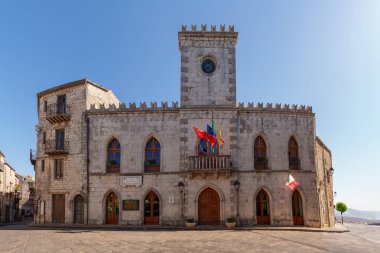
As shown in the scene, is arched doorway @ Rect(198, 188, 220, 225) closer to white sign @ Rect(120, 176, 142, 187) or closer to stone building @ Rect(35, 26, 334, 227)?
stone building @ Rect(35, 26, 334, 227)

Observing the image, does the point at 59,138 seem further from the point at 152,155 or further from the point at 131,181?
the point at 152,155

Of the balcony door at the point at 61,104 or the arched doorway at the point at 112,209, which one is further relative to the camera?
the balcony door at the point at 61,104

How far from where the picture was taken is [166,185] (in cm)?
2394

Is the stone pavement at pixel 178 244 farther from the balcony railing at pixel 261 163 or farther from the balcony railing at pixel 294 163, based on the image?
the balcony railing at pixel 294 163

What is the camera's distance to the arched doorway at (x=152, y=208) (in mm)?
23844

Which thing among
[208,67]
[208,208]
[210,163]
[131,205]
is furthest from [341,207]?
[131,205]

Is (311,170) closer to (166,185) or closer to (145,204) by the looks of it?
(166,185)

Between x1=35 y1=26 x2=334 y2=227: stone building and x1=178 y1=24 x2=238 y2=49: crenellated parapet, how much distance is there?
0.07 m

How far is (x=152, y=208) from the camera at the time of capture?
2395 cm

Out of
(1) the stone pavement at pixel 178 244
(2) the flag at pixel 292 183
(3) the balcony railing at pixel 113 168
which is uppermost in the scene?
(3) the balcony railing at pixel 113 168

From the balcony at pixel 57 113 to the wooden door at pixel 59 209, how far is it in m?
5.85

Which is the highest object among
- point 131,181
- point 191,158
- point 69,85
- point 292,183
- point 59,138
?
point 69,85

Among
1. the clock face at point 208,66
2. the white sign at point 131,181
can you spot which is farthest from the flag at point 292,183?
the white sign at point 131,181

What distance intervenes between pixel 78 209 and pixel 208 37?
52.5 ft
